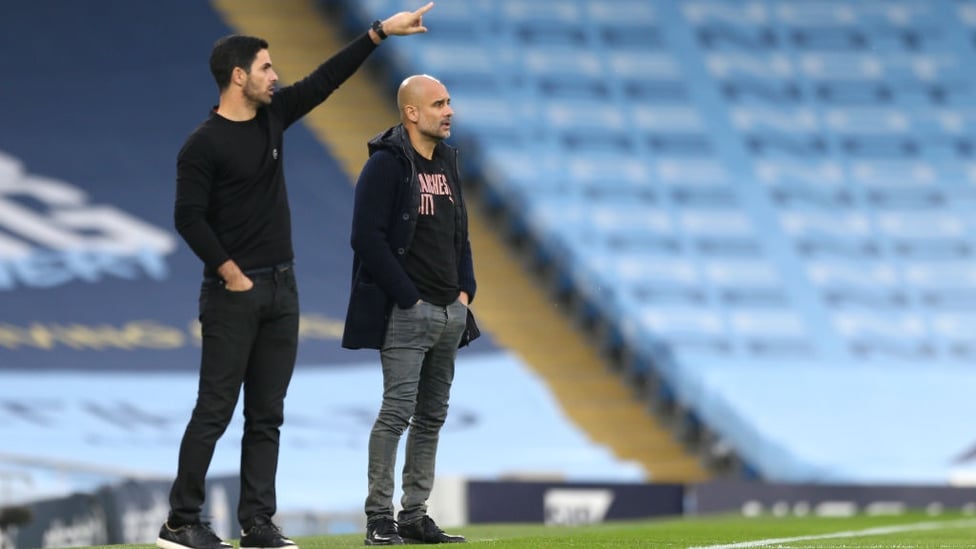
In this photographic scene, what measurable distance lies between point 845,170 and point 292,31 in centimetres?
527

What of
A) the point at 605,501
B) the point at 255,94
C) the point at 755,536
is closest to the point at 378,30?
the point at 255,94

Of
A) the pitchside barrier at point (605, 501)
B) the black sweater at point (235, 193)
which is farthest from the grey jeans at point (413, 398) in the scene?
the pitchside barrier at point (605, 501)

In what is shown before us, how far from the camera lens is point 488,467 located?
12.8 meters

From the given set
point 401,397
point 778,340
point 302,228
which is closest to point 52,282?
point 302,228

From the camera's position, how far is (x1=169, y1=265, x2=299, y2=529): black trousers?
3523 mm

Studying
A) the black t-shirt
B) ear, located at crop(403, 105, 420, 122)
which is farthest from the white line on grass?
ear, located at crop(403, 105, 420, 122)

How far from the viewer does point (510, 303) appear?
44.1 feet

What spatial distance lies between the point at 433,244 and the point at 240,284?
1.97ft

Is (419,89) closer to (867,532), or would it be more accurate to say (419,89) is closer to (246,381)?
(246,381)

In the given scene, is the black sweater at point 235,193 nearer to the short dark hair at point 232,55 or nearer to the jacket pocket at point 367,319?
the short dark hair at point 232,55

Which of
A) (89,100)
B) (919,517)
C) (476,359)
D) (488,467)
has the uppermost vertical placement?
(89,100)

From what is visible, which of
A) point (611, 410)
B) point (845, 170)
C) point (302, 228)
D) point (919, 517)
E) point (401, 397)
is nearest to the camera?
point (401, 397)

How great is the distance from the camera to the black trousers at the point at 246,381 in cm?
352

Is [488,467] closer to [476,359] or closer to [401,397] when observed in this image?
[476,359]
